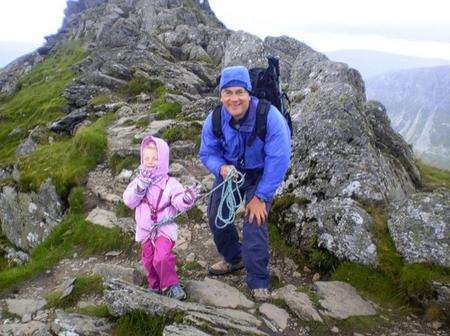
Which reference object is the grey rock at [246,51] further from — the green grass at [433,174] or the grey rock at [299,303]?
the grey rock at [299,303]

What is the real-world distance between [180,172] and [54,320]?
8.05m

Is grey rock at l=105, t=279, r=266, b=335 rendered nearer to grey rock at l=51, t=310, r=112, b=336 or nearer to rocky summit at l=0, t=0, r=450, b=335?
rocky summit at l=0, t=0, r=450, b=335

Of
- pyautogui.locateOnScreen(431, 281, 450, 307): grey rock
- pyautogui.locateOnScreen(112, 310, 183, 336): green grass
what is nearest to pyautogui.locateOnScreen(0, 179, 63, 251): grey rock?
A: pyautogui.locateOnScreen(112, 310, 183, 336): green grass

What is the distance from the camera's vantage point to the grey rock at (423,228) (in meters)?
9.22

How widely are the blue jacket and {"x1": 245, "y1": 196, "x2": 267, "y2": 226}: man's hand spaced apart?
16 cm

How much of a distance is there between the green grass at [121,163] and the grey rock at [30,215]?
2.16 m

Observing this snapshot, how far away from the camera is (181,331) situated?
23.2 ft

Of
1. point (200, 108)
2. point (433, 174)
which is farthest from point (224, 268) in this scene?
point (433, 174)

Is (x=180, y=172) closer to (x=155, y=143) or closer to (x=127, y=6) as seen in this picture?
(x=155, y=143)

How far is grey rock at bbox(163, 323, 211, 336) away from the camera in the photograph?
7.00 meters

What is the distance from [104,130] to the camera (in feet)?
68.5

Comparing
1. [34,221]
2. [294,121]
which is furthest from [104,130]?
[294,121]

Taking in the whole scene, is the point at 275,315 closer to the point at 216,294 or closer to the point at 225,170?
the point at 216,294

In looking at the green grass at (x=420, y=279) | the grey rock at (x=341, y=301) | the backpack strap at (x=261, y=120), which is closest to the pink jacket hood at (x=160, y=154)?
the backpack strap at (x=261, y=120)
